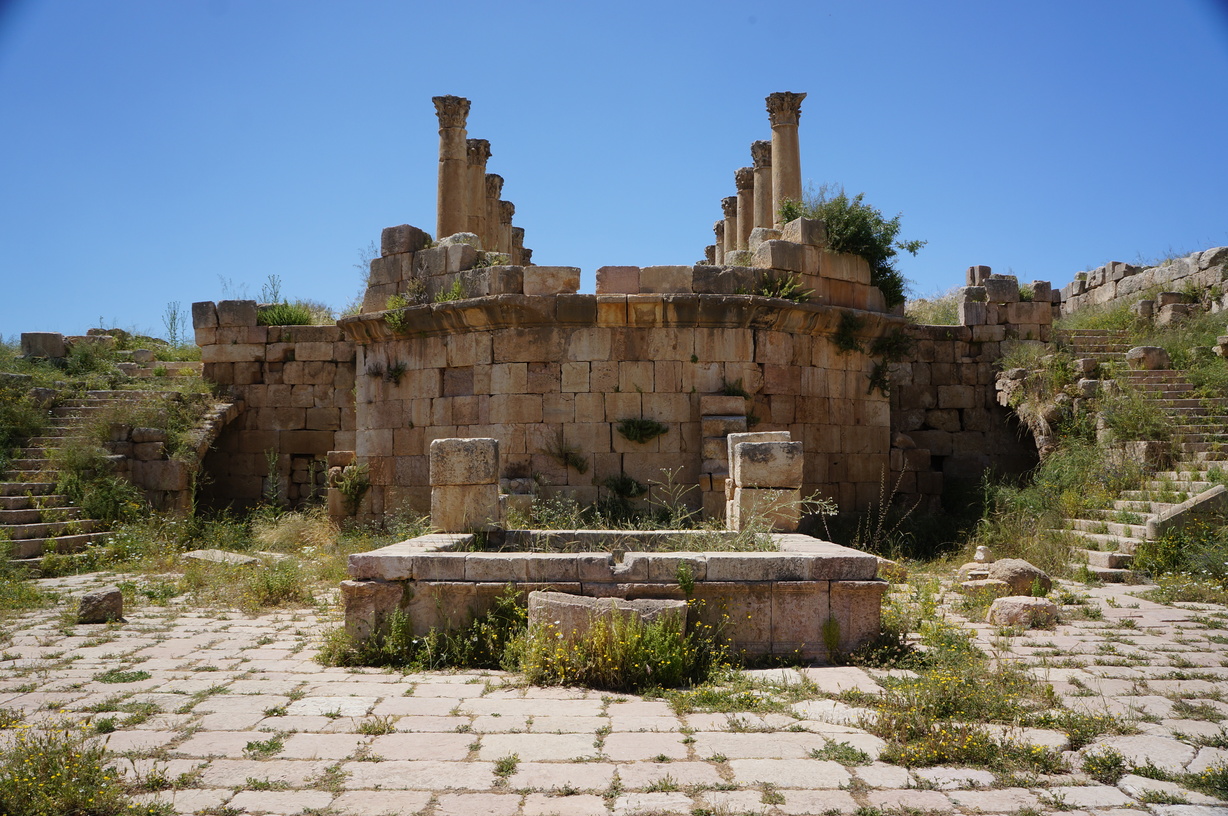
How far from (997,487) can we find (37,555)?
41.6 feet

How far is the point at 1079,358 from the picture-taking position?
14.6 metres

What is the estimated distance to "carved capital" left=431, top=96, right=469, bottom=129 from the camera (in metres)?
15.4

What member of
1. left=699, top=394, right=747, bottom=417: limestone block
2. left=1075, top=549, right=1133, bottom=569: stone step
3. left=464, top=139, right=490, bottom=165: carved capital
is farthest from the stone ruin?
left=464, top=139, right=490, bottom=165: carved capital

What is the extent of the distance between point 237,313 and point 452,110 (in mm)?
5060

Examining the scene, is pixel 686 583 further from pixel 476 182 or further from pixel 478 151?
pixel 478 151

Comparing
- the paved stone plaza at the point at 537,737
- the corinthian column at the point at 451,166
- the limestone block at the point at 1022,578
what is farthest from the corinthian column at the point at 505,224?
the paved stone plaza at the point at 537,737

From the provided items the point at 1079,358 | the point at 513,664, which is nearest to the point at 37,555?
the point at 513,664

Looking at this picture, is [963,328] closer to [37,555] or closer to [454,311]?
[454,311]

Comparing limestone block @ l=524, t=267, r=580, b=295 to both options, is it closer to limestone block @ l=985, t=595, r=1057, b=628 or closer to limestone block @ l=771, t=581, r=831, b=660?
limestone block @ l=771, t=581, r=831, b=660

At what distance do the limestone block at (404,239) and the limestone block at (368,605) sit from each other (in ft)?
22.8

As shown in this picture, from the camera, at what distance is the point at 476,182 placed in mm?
18359

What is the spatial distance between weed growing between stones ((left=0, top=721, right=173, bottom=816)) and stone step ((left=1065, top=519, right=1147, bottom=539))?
33.3 ft

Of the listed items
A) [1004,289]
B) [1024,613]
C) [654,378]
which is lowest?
[1024,613]

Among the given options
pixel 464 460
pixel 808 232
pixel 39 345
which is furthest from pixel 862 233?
pixel 39 345
